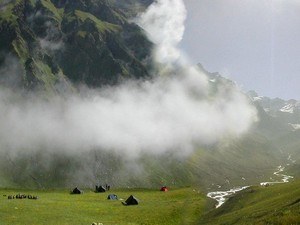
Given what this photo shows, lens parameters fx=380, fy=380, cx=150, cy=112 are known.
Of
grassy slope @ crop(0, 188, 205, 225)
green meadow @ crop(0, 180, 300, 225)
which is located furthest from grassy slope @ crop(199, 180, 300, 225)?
grassy slope @ crop(0, 188, 205, 225)

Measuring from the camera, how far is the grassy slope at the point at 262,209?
59191 millimetres

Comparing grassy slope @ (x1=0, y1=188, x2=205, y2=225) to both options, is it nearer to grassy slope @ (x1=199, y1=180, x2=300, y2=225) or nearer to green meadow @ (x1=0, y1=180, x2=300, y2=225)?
green meadow @ (x1=0, y1=180, x2=300, y2=225)

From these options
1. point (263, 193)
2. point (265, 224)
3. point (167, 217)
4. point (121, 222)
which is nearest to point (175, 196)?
point (263, 193)

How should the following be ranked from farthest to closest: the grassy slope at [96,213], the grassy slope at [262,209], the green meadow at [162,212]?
1. the grassy slope at [96,213]
2. the green meadow at [162,212]
3. the grassy slope at [262,209]

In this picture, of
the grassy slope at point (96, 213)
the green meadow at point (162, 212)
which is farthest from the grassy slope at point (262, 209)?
the grassy slope at point (96, 213)

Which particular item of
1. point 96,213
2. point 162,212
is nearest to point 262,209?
point 162,212

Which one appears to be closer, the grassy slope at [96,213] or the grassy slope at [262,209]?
the grassy slope at [262,209]

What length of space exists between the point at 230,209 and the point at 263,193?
16173 millimetres

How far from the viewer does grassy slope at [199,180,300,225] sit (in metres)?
59.2

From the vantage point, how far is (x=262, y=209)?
79438 mm

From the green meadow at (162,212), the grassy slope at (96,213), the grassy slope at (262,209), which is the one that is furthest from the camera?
the grassy slope at (96,213)

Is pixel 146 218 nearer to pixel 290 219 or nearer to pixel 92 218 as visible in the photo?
pixel 92 218

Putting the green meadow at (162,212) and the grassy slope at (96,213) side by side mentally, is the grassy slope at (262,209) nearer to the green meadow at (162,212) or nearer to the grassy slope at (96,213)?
the green meadow at (162,212)

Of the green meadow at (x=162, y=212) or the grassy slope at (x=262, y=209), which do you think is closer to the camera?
the grassy slope at (x=262, y=209)
